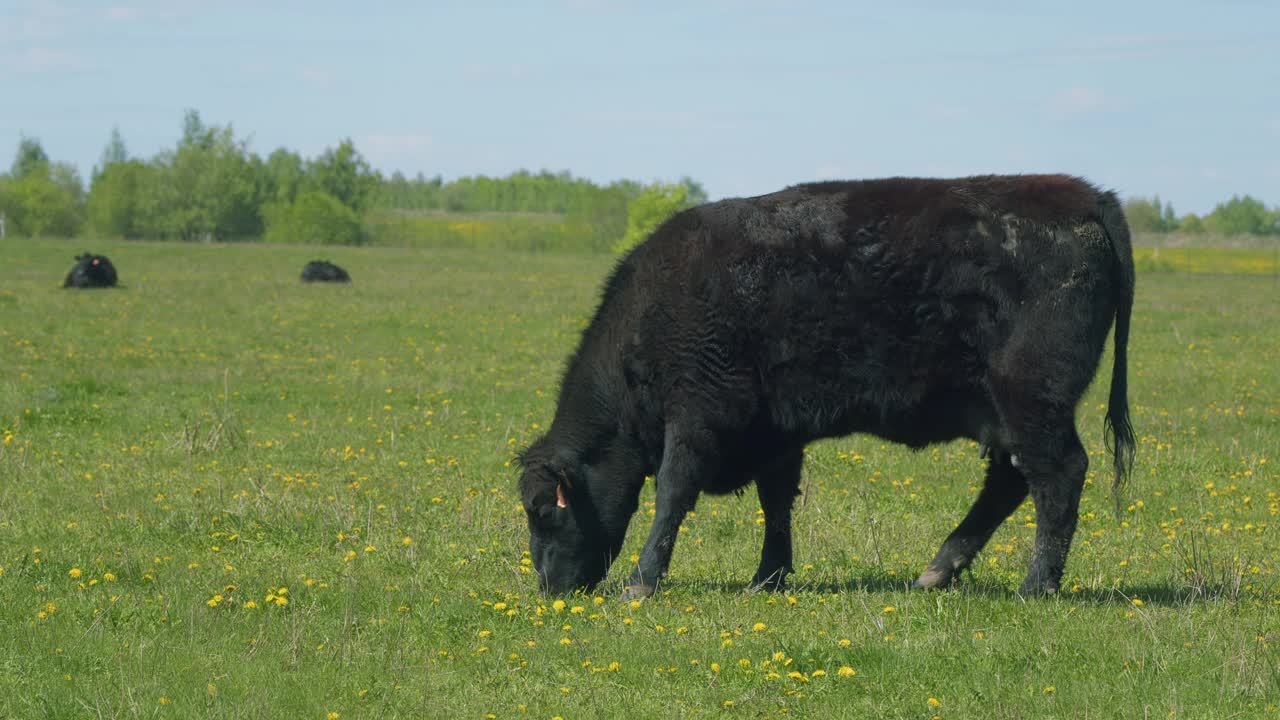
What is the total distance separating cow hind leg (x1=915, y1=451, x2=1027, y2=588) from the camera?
8.34m

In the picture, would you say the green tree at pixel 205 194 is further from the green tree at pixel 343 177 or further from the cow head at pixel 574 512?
the cow head at pixel 574 512

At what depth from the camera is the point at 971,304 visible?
7.69 metres

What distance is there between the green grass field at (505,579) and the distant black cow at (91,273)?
19582 millimetres

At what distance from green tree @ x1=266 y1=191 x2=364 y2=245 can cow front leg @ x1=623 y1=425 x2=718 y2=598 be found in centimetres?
10696

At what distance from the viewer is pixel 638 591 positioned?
789 cm

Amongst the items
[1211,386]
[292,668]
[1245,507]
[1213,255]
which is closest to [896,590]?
[292,668]

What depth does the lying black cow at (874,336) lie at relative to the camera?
301 inches

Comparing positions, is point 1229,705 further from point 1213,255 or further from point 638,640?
point 1213,255

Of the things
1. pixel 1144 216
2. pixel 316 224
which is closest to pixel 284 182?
pixel 316 224

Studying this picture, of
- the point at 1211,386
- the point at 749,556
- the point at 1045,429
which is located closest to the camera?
the point at 1045,429

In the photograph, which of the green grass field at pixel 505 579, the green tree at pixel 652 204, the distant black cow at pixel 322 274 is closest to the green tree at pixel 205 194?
the green tree at pixel 652 204

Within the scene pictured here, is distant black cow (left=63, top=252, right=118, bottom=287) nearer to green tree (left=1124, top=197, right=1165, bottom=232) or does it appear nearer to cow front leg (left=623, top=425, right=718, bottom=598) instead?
cow front leg (left=623, top=425, right=718, bottom=598)

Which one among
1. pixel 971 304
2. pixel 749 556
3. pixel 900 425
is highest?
pixel 971 304

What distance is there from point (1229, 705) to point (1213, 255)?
3792 inches
